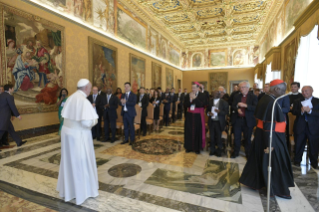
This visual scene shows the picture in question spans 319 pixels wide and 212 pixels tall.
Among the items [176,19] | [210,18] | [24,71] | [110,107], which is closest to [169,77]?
[176,19]

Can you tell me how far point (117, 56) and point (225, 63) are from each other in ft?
46.3

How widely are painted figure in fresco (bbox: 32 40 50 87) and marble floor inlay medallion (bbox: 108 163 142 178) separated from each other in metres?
4.23

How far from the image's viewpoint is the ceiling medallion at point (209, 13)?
424 inches

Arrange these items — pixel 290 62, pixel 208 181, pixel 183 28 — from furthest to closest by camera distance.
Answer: pixel 183 28 < pixel 290 62 < pixel 208 181

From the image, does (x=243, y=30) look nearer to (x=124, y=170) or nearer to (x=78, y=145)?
(x=124, y=170)

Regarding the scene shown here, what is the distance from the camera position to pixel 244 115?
4.42m

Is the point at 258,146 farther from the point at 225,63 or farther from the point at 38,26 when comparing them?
the point at 225,63

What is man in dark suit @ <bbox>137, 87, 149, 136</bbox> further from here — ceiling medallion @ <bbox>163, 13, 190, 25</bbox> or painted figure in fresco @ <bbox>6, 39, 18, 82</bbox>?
ceiling medallion @ <bbox>163, 13, 190, 25</bbox>

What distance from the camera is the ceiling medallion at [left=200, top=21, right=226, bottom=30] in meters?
12.8

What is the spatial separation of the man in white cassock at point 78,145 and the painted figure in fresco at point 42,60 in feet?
14.6

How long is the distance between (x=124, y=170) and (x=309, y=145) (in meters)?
4.27

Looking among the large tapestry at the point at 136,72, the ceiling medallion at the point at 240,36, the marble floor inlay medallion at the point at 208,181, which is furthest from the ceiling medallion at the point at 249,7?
the marble floor inlay medallion at the point at 208,181

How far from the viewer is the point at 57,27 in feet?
20.4

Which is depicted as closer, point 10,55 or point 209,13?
point 10,55
